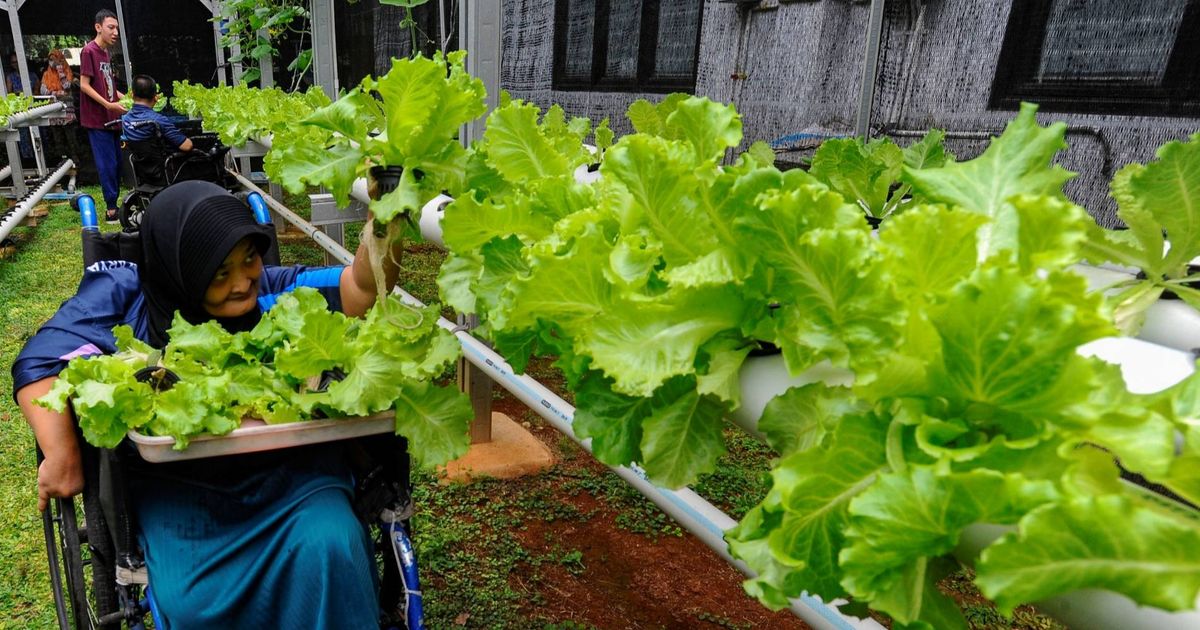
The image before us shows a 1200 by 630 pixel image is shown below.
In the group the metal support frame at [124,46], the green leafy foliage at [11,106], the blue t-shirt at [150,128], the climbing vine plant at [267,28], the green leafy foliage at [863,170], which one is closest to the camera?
the green leafy foliage at [863,170]

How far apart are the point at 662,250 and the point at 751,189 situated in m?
0.16

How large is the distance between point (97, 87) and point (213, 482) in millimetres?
9023

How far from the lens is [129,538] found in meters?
1.94

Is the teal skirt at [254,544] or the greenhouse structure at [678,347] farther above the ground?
the greenhouse structure at [678,347]

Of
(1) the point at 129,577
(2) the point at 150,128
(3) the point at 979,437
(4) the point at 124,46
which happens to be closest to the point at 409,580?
(1) the point at 129,577

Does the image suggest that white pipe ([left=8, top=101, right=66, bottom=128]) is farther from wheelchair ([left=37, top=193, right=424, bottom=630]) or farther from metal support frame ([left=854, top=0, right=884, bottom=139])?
metal support frame ([left=854, top=0, right=884, bottom=139])

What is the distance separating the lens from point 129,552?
193 cm

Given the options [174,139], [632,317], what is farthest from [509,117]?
[174,139]

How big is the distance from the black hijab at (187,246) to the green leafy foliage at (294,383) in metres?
0.29

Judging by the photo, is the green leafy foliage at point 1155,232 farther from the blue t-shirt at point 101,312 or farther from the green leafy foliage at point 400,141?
the blue t-shirt at point 101,312

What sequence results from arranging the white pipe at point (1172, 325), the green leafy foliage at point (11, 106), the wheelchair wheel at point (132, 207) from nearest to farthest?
the white pipe at point (1172, 325) < the wheelchair wheel at point (132, 207) < the green leafy foliage at point (11, 106)

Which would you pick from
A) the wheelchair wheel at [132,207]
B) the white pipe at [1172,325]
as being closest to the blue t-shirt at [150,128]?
the wheelchair wheel at [132,207]

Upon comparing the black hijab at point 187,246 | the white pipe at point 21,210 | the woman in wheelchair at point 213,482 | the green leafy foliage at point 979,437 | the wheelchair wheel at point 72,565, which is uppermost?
the green leafy foliage at point 979,437

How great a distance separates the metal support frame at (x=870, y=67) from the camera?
225 cm
